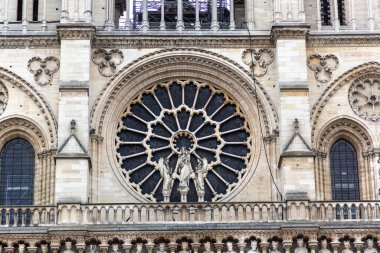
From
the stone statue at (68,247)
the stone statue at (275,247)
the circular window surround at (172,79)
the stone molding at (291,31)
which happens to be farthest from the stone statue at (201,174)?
the stone molding at (291,31)

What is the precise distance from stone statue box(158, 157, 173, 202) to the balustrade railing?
643mm

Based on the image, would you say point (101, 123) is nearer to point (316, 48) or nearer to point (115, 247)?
point (115, 247)

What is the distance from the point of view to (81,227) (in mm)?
28797

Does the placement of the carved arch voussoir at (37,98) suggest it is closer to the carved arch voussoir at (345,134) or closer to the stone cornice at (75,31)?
the stone cornice at (75,31)

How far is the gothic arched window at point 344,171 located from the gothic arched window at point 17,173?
26.5 ft

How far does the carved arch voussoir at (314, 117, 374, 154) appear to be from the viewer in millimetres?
31297

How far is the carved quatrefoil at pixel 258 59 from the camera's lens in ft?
104

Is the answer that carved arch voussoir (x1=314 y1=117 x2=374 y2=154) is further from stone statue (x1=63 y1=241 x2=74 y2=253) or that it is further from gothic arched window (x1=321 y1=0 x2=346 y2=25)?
stone statue (x1=63 y1=241 x2=74 y2=253)

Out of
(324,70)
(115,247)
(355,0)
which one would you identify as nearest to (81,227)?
(115,247)

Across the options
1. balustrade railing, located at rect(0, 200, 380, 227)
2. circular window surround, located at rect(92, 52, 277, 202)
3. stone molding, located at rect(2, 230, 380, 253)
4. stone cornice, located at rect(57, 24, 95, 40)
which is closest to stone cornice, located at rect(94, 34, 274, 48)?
circular window surround, located at rect(92, 52, 277, 202)

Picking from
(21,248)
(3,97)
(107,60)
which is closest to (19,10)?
(3,97)

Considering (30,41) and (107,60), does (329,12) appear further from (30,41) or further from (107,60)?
(30,41)

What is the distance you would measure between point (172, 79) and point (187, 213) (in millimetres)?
4437

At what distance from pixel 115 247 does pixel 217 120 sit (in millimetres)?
5059
